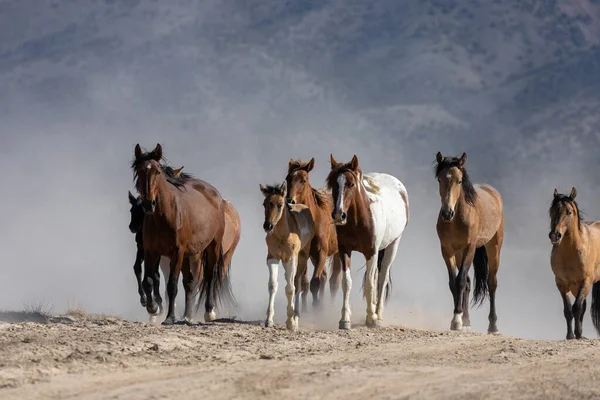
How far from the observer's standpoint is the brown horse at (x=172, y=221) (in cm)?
1536

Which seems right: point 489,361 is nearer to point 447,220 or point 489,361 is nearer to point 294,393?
point 294,393

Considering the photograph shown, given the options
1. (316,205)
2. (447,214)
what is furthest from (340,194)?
(447,214)

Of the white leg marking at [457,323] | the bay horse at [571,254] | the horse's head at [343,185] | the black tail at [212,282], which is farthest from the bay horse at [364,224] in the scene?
the black tail at [212,282]

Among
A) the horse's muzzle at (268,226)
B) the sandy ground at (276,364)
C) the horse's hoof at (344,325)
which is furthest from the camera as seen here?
the horse's hoof at (344,325)

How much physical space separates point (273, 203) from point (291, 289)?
1.25 m

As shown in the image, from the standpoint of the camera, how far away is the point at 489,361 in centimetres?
1125

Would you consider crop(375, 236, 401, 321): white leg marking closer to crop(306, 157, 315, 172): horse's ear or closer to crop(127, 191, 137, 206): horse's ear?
crop(306, 157, 315, 172): horse's ear

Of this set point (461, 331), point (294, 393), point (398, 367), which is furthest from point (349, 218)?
point (294, 393)

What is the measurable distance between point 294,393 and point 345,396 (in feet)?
1.49

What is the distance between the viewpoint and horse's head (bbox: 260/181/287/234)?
1421 cm

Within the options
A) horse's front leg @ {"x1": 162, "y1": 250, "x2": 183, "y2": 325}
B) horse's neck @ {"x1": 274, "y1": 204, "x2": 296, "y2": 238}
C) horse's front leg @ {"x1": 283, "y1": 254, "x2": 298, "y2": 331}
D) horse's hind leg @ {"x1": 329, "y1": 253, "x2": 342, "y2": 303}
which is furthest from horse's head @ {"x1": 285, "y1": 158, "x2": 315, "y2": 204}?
horse's hind leg @ {"x1": 329, "y1": 253, "x2": 342, "y2": 303}

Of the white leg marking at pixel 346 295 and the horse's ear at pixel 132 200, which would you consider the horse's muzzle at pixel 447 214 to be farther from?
the horse's ear at pixel 132 200

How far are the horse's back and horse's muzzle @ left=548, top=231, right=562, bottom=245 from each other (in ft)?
8.18

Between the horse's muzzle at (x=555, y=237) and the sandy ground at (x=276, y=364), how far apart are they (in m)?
3.20
